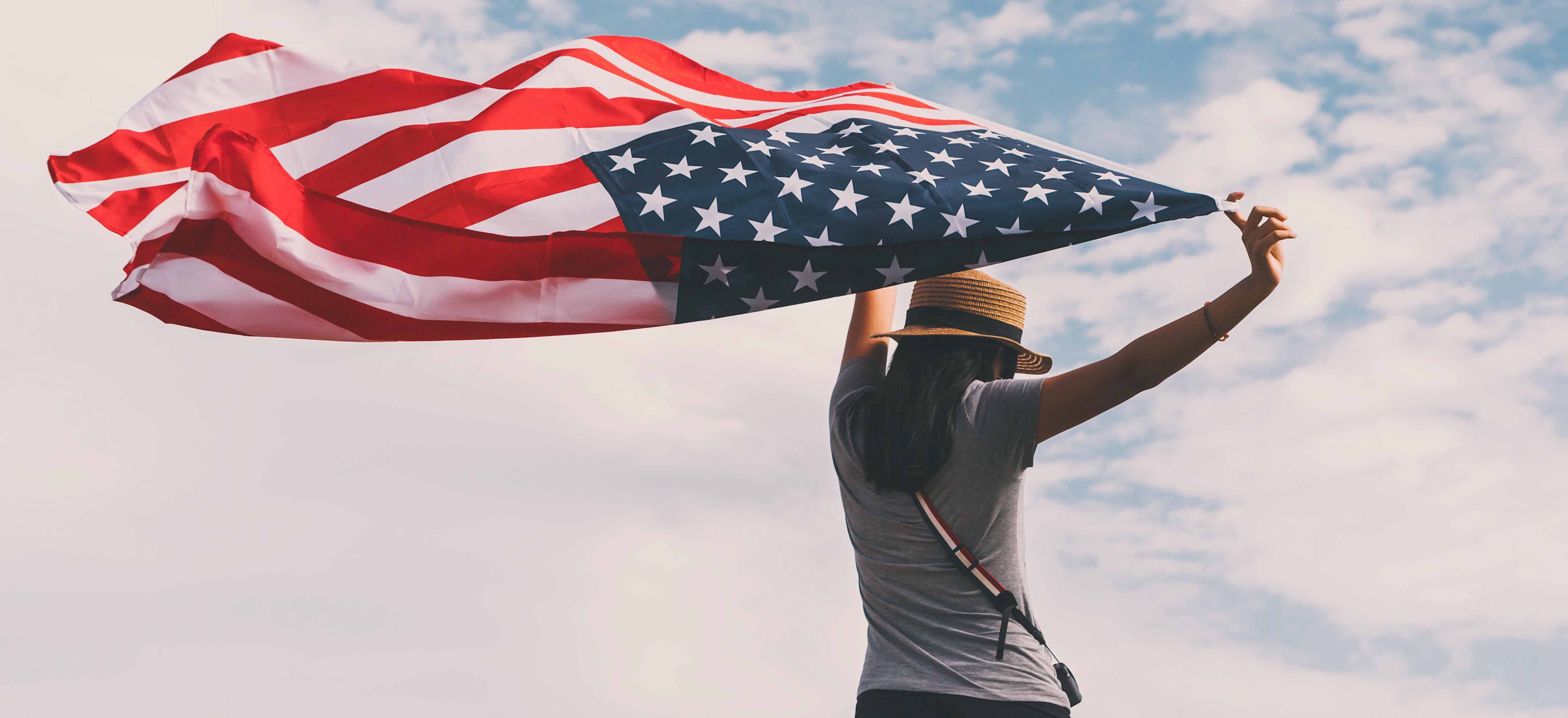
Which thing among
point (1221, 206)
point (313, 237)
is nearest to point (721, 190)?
point (313, 237)

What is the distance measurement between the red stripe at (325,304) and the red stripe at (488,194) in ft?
1.35

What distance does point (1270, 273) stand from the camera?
3.36m

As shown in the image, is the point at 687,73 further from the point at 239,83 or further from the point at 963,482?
the point at 963,482

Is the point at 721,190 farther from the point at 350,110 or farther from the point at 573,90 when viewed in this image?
the point at 350,110

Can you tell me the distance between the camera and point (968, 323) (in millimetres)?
3840

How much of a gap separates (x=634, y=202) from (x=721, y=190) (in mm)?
355

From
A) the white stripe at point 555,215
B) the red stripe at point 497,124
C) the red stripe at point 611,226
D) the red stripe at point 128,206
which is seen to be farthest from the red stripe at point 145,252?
the red stripe at point 611,226

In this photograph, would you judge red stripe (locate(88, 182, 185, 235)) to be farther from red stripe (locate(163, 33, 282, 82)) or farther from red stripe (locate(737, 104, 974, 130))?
red stripe (locate(737, 104, 974, 130))

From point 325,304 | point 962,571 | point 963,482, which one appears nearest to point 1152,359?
point 963,482

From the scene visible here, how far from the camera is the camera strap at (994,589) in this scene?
3.45 m

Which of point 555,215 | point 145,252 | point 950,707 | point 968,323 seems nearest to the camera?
point 950,707

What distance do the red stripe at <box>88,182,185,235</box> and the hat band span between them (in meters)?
3.04

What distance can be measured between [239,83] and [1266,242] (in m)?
4.27

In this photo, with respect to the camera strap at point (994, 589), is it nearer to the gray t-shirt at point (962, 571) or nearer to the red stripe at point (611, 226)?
the gray t-shirt at point (962, 571)
